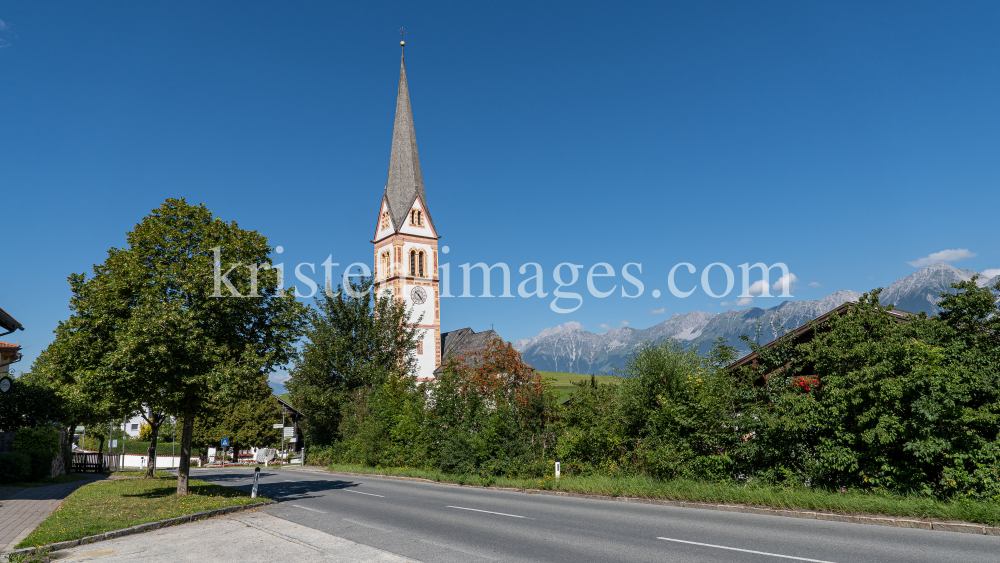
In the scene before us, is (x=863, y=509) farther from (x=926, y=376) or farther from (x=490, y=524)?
(x=490, y=524)

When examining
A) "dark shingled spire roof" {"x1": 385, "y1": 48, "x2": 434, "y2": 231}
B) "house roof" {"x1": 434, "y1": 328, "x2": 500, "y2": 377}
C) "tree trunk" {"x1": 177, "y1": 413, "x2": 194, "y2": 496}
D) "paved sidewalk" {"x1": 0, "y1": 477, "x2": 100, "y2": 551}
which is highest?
"dark shingled spire roof" {"x1": 385, "y1": 48, "x2": 434, "y2": 231}

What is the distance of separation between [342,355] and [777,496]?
124ft

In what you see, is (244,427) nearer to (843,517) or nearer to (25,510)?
(25,510)

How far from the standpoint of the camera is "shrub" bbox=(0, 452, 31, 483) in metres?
24.4

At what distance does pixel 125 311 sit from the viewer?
711 inches

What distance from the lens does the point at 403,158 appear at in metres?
68.6

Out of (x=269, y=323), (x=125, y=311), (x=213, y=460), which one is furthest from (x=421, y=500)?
(x=213, y=460)

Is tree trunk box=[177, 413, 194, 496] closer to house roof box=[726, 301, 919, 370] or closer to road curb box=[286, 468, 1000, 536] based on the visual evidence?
road curb box=[286, 468, 1000, 536]

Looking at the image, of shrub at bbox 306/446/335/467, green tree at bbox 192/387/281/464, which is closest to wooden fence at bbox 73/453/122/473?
shrub at bbox 306/446/335/467

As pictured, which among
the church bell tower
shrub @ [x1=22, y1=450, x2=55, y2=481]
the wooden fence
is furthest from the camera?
the church bell tower

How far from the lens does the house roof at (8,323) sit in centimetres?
2400

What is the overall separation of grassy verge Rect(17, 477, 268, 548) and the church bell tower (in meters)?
41.7

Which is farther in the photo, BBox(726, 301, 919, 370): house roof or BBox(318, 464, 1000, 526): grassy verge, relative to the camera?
BBox(726, 301, 919, 370): house roof

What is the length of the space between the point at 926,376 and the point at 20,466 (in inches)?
1219
